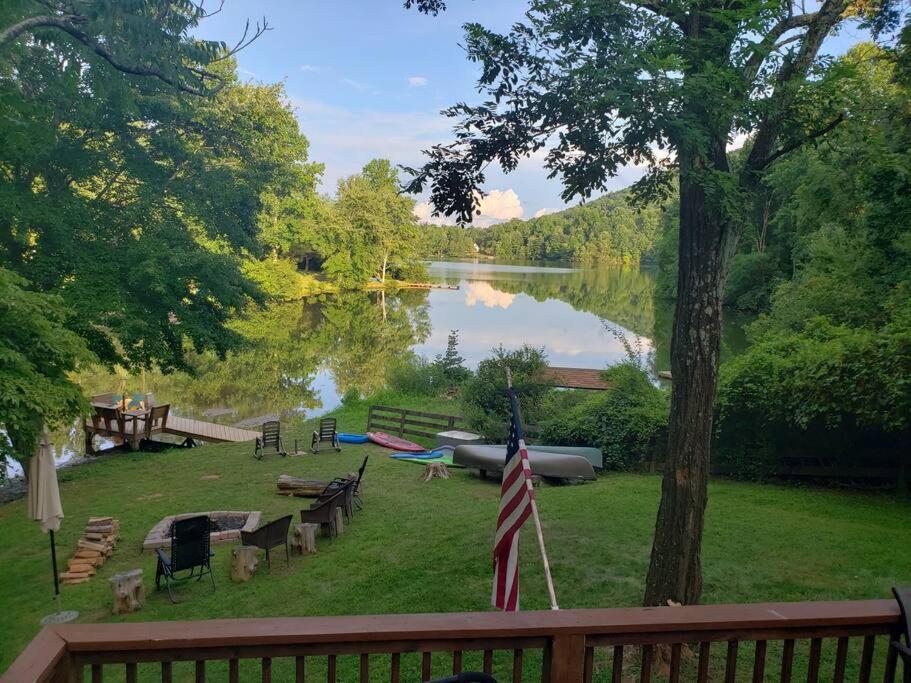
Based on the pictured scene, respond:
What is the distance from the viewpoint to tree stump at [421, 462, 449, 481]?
14969 millimetres

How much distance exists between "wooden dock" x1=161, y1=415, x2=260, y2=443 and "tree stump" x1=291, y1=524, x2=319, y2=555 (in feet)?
35.8

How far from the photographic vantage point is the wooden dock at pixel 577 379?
21.8 m

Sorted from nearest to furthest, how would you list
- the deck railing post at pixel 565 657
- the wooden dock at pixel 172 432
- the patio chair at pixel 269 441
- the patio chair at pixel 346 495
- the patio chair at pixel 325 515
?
the deck railing post at pixel 565 657 → the patio chair at pixel 325 515 → the patio chair at pixel 346 495 → the patio chair at pixel 269 441 → the wooden dock at pixel 172 432

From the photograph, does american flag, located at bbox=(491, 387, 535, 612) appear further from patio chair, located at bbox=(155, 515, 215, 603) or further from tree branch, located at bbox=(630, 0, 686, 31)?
patio chair, located at bbox=(155, 515, 215, 603)

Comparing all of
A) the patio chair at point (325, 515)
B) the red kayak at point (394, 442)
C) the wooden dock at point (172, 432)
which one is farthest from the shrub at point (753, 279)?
the patio chair at point (325, 515)

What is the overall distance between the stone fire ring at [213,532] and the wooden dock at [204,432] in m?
8.47

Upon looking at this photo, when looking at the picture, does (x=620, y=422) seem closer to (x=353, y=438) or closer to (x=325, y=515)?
(x=325, y=515)

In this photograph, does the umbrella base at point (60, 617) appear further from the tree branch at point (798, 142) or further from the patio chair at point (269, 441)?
the tree branch at point (798, 142)

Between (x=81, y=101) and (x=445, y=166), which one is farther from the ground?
(x=81, y=101)

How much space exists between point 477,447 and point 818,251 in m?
17.2

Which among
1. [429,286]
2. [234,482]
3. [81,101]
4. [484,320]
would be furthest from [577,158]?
[429,286]

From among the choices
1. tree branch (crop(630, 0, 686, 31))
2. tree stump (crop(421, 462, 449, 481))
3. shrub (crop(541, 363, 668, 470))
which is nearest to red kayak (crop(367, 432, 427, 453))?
tree stump (crop(421, 462, 449, 481))

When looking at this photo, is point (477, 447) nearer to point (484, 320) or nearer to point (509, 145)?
point (509, 145)

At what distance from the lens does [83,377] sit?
2797cm
